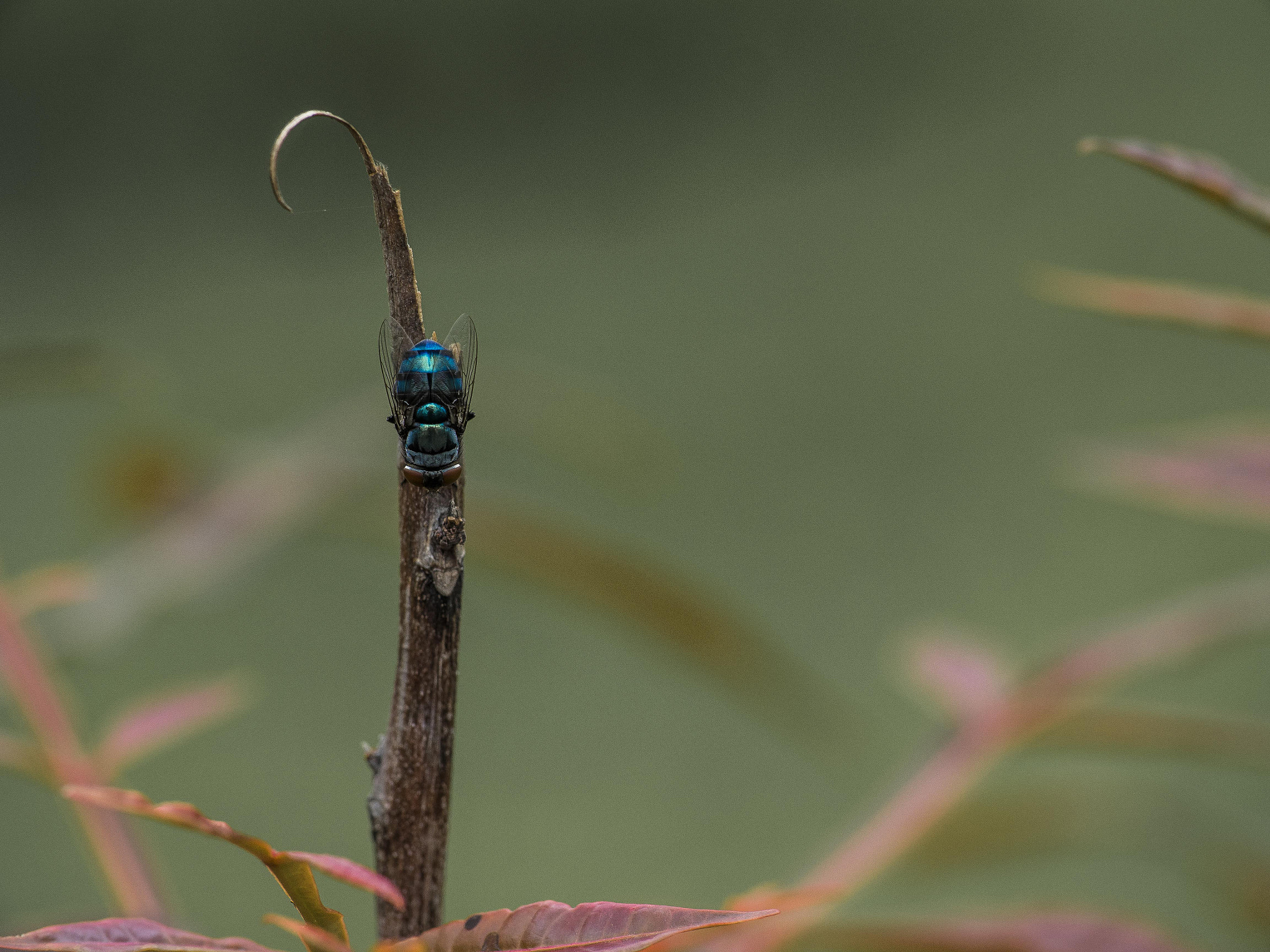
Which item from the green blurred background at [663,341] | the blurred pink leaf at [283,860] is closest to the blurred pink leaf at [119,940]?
the blurred pink leaf at [283,860]

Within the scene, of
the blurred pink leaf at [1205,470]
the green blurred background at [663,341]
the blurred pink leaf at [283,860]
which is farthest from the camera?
the green blurred background at [663,341]

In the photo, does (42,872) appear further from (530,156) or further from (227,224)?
(530,156)

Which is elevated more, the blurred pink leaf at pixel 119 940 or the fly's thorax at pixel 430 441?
the fly's thorax at pixel 430 441

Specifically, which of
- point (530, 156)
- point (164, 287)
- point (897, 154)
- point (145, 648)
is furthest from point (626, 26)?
point (145, 648)

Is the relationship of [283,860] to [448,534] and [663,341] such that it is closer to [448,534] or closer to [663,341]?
[448,534]

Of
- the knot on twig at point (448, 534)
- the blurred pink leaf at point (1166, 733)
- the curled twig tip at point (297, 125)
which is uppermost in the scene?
the blurred pink leaf at point (1166, 733)

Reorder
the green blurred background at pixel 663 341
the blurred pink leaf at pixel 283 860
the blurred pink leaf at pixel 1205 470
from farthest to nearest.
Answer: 1. the green blurred background at pixel 663 341
2. the blurred pink leaf at pixel 1205 470
3. the blurred pink leaf at pixel 283 860

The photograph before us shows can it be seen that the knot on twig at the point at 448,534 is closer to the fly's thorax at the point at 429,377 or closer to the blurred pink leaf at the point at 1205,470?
the fly's thorax at the point at 429,377
